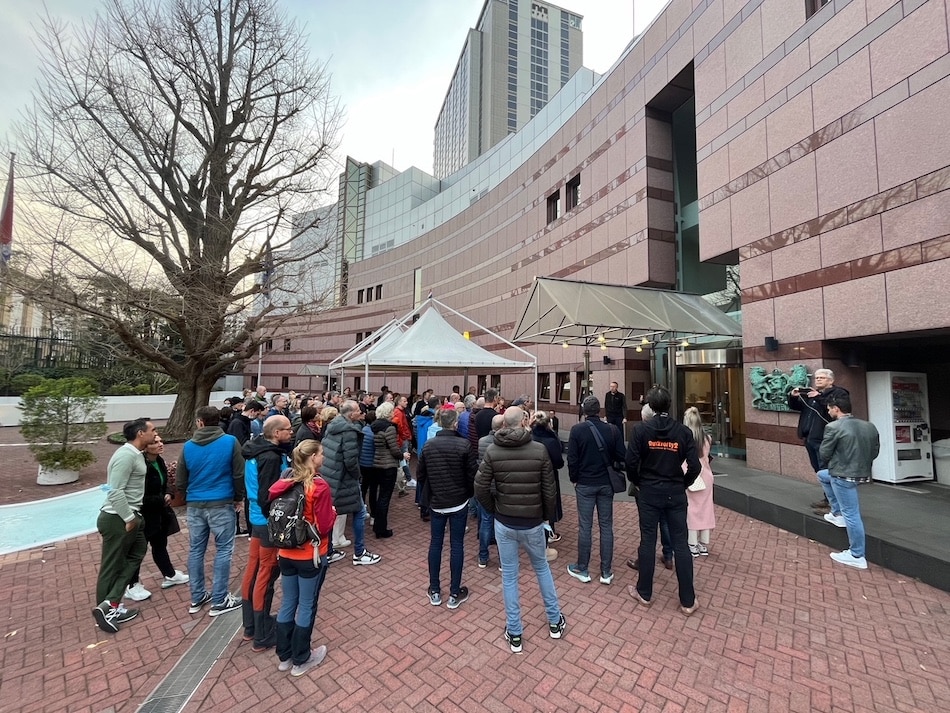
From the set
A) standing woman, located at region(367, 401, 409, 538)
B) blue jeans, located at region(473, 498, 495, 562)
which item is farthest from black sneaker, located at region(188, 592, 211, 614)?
blue jeans, located at region(473, 498, 495, 562)

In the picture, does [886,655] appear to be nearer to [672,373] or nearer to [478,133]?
[672,373]

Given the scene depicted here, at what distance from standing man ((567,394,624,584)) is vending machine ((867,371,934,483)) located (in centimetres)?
704

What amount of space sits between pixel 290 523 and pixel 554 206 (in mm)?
18471

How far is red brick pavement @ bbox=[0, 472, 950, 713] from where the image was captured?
2918mm

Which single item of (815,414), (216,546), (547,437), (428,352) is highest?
(428,352)

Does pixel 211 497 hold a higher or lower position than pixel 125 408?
higher

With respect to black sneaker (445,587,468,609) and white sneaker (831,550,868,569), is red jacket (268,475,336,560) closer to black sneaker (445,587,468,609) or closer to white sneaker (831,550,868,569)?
black sneaker (445,587,468,609)

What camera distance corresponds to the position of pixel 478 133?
55094 mm

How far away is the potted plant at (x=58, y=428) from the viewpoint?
8.88 meters

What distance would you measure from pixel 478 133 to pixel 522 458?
60.0m

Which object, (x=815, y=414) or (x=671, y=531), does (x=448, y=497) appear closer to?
(x=671, y=531)

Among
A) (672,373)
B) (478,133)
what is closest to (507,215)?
(672,373)

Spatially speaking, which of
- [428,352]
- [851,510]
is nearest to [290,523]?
[851,510]

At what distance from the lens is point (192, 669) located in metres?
3.22
